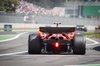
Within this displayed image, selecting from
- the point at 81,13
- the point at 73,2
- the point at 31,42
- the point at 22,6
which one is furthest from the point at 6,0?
the point at 31,42

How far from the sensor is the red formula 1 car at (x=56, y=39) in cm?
1092

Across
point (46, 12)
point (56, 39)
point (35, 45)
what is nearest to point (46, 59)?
point (56, 39)

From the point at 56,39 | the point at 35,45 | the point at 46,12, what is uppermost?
the point at 46,12

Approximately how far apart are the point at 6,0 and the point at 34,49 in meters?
48.5

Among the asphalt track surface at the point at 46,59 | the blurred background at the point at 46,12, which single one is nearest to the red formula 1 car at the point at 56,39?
the asphalt track surface at the point at 46,59

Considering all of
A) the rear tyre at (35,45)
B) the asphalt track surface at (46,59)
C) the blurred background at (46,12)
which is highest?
the blurred background at (46,12)

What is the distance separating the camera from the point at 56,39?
10.8m

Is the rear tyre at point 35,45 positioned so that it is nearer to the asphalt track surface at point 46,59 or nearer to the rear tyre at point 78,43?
the asphalt track surface at point 46,59

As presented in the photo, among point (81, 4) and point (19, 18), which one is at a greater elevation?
point (81, 4)

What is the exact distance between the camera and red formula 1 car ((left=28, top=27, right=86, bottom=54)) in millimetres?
10922

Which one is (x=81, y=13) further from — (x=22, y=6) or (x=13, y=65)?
(x=13, y=65)

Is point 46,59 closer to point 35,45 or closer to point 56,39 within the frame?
point 56,39

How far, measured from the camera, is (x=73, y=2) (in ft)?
227

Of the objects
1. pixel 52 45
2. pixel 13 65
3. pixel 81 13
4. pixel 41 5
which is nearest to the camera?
pixel 13 65
